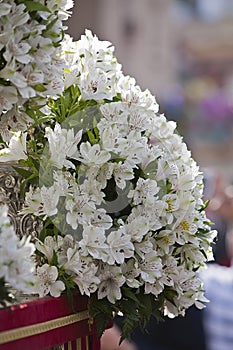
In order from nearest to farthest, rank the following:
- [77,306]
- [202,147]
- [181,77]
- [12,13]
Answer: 1. [12,13]
2. [77,306]
3. [202,147]
4. [181,77]

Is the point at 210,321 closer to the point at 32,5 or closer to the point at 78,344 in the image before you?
the point at 78,344

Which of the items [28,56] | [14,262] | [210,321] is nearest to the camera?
[14,262]

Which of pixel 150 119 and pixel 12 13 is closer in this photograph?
pixel 12 13

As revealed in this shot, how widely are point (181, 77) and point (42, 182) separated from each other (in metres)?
7.04

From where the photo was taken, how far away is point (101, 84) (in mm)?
1001

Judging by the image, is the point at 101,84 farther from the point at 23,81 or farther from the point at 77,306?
the point at 77,306

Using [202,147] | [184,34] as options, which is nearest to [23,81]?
[202,147]

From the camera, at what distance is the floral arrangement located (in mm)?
914

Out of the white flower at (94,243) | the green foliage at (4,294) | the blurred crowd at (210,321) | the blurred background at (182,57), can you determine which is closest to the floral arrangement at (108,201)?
the white flower at (94,243)

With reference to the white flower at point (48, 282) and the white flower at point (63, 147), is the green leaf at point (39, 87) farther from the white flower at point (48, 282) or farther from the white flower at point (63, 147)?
the white flower at point (48, 282)

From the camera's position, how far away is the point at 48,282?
35.8 inches

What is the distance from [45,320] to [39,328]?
0.06ft

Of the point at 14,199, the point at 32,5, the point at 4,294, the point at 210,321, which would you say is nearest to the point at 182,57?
the point at 210,321

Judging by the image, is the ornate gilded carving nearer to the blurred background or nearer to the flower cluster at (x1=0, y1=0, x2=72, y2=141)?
the flower cluster at (x1=0, y1=0, x2=72, y2=141)
